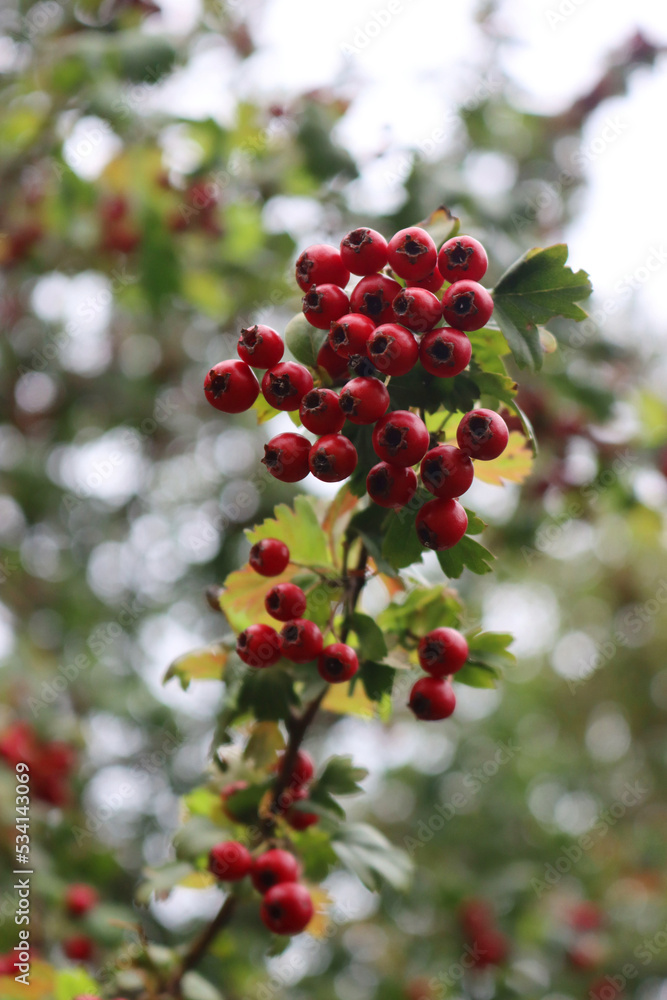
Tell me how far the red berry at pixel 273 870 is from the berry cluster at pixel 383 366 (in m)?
0.76

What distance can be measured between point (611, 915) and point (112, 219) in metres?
5.27

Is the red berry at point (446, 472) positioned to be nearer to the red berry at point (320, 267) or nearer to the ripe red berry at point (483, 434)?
the ripe red berry at point (483, 434)

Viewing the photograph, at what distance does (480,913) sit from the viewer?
398cm

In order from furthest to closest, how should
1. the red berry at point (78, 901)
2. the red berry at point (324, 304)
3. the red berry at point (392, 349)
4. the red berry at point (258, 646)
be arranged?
the red berry at point (78, 901), the red berry at point (258, 646), the red berry at point (324, 304), the red berry at point (392, 349)

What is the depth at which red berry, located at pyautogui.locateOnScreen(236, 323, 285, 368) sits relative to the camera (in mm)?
1259

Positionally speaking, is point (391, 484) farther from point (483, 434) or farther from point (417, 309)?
point (417, 309)

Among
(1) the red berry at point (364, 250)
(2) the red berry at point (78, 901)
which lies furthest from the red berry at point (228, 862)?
(2) the red berry at point (78, 901)

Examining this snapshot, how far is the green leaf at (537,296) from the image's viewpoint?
4.26ft

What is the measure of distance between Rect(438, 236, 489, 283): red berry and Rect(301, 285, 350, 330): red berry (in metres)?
0.18

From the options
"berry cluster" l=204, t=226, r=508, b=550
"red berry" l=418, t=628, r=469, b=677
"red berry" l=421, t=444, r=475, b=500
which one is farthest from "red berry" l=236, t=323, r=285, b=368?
"red berry" l=418, t=628, r=469, b=677

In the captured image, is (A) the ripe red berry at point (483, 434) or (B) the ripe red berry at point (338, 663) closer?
(A) the ripe red berry at point (483, 434)

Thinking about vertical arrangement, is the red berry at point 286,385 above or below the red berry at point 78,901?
above

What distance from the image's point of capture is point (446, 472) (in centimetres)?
117

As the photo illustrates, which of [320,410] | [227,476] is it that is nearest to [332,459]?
[320,410]
